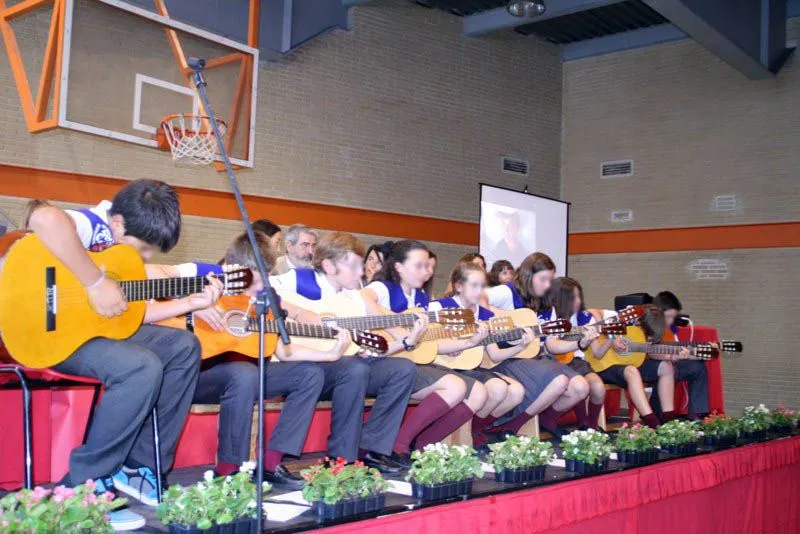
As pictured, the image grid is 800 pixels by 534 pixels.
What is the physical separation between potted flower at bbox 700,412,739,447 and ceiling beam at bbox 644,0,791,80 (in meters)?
5.30

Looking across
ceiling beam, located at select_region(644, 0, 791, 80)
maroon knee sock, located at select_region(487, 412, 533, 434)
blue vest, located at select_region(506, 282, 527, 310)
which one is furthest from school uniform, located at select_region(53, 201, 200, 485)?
ceiling beam, located at select_region(644, 0, 791, 80)

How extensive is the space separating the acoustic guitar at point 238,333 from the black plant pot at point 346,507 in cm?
102

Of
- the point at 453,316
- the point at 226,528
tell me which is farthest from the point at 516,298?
the point at 226,528

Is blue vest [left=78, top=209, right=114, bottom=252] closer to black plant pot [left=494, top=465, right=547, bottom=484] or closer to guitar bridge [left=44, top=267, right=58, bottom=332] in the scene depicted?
guitar bridge [left=44, top=267, right=58, bottom=332]

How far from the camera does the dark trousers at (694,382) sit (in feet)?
26.3

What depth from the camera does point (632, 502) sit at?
4.59 m

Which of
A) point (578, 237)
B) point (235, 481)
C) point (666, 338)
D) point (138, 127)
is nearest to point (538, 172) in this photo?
point (578, 237)

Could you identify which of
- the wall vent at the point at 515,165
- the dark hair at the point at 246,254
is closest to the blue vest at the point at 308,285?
the dark hair at the point at 246,254

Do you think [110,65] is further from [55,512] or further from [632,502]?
[632,502]

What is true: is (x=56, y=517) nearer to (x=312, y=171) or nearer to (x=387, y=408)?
(x=387, y=408)

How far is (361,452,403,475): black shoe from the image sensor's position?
4500 millimetres

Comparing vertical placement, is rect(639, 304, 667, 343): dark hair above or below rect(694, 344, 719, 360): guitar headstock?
above

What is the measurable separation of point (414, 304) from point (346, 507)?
94.8 inches

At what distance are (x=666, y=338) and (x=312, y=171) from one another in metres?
4.78
